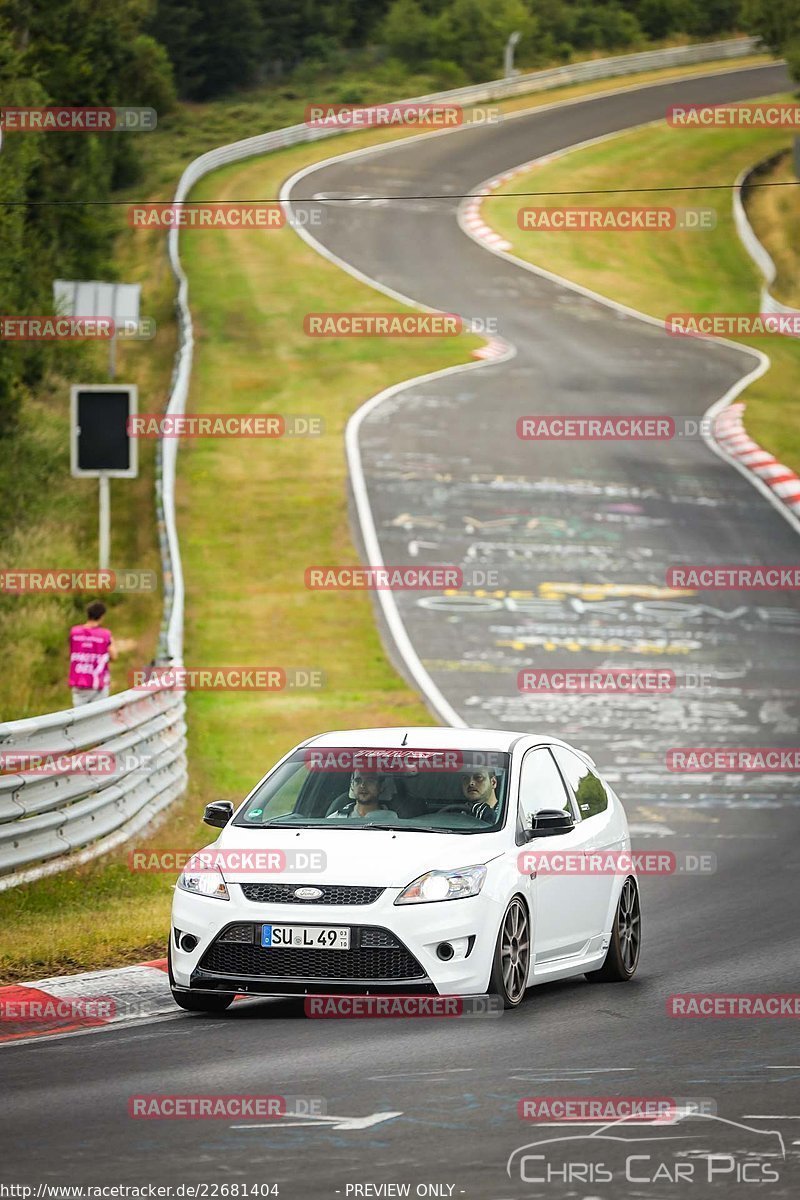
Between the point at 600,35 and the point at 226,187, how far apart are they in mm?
42985

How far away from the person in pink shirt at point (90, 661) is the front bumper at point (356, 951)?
33.4ft

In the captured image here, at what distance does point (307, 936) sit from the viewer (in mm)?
9430

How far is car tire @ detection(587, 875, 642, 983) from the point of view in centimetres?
1122

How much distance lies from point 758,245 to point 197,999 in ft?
161

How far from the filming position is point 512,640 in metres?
26.3

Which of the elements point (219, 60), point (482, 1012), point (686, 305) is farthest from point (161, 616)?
point (219, 60)

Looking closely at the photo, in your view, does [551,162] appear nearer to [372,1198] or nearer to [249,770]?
[249,770]

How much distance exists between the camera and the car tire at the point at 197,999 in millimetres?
9739
